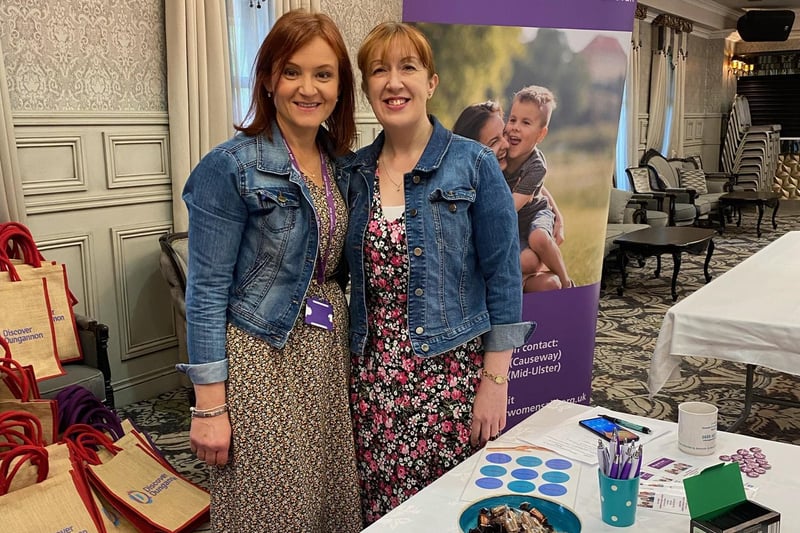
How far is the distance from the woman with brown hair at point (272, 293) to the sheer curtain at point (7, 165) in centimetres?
206

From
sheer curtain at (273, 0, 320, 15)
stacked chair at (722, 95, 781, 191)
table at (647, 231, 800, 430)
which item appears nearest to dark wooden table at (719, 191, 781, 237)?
stacked chair at (722, 95, 781, 191)

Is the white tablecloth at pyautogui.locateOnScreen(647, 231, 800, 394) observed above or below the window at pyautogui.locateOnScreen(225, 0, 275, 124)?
below

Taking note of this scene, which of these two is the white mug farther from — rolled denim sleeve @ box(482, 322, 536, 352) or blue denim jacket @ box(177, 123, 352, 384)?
blue denim jacket @ box(177, 123, 352, 384)

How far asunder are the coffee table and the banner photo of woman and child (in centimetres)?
370

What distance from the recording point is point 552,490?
4.68 feet

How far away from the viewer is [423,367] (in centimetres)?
169

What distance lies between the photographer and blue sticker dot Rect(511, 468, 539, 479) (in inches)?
58.7

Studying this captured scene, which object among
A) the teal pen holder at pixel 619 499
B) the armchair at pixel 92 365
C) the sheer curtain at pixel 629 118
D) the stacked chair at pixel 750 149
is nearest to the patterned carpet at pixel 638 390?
the armchair at pixel 92 365

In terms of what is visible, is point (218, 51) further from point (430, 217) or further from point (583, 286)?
point (430, 217)

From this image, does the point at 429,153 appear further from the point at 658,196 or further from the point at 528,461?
the point at 658,196

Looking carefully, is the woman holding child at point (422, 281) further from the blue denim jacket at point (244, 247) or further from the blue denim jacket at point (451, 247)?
the blue denim jacket at point (244, 247)

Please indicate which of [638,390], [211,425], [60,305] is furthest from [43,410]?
[638,390]

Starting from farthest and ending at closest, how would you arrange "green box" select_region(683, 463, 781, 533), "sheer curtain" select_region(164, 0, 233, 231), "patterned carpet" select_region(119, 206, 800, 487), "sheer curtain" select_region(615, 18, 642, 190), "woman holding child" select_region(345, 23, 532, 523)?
"sheer curtain" select_region(615, 18, 642, 190) < "sheer curtain" select_region(164, 0, 233, 231) < "patterned carpet" select_region(119, 206, 800, 487) < "woman holding child" select_region(345, 23, 532, 523) < "green box" select_region(683, 463, 781, 533)

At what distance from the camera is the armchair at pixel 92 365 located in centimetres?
287
